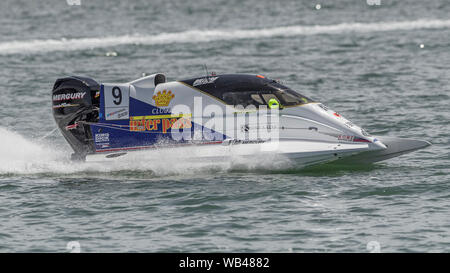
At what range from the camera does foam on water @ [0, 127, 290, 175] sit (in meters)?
15.5

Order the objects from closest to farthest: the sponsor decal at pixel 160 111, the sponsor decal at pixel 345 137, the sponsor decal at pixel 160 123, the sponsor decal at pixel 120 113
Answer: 1. the sponsor decal at pixel 345 137
2. the sponsor decal at pixel 160 123
3. the sponsor decal at pixel 160 111
4. the sponsor decal at pixel 120 113

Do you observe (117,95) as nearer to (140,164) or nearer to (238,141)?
(140,164)

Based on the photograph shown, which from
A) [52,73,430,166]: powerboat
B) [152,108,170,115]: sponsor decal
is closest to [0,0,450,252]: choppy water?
[52,73,430,166]: powerboat

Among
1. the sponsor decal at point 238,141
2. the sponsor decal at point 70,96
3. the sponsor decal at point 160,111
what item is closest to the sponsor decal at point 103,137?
the sponsor decal at point 70,96

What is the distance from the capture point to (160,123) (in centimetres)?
1616

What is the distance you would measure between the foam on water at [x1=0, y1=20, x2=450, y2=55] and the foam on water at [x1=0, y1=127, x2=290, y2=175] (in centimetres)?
2166

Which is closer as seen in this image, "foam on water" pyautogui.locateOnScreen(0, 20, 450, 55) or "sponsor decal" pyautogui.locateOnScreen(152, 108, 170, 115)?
"sponsor decal" pyautogui.locateOnScreen(152, 108, 170, 115)

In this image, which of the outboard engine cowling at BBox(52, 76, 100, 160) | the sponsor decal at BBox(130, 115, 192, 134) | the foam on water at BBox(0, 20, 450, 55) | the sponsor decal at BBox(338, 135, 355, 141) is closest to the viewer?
the sponsor decal at BBox(338, 135, 355, 141)

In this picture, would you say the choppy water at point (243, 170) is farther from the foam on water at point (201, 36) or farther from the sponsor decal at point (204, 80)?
the sponsor decal at point (204, 80)

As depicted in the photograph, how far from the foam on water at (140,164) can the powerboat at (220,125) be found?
0.30 ft

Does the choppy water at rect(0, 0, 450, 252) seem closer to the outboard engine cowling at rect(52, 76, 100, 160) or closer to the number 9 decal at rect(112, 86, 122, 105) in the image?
the outboard engine cowling at rect(52, 76, 100, 160)

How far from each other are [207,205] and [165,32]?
107 feet

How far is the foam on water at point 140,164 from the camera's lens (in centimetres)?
1551

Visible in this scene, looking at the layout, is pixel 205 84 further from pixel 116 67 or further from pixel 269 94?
pixel 116 67
